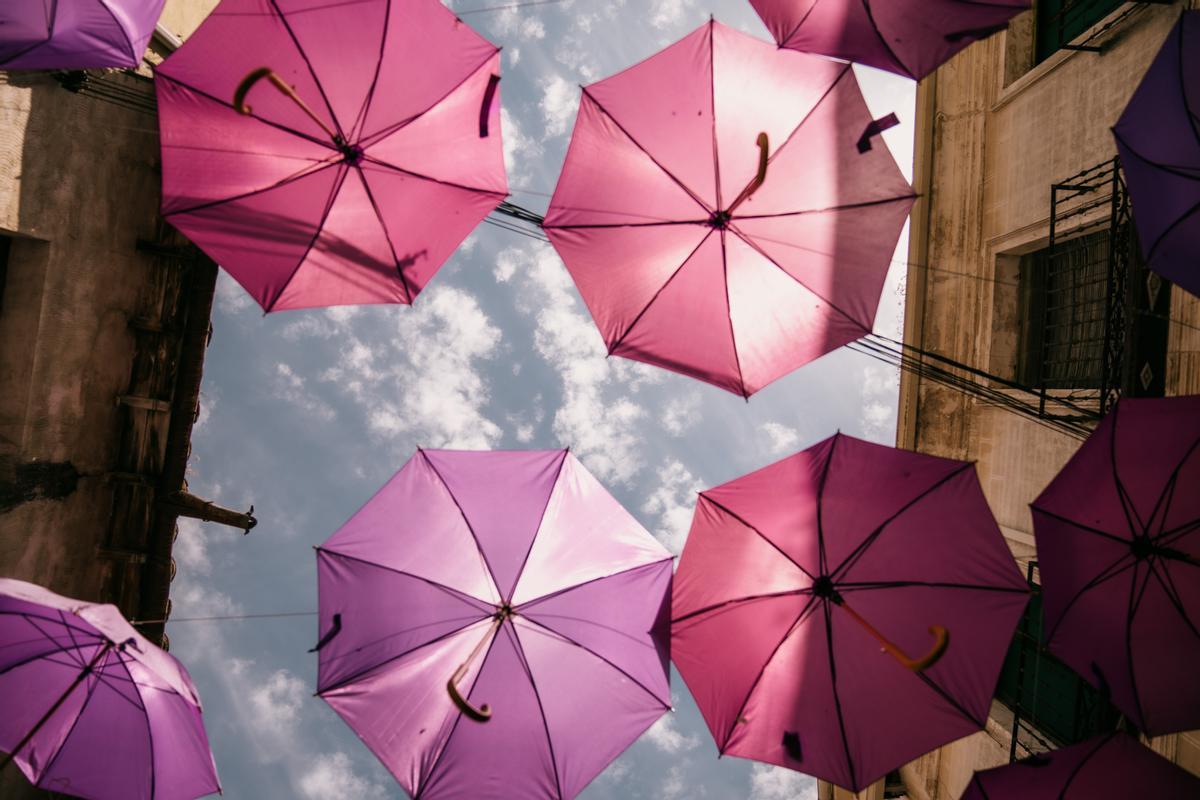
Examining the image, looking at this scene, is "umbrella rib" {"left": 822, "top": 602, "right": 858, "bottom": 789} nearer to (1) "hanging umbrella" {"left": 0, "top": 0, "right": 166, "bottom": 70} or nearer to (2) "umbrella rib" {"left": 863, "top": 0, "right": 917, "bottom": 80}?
(2) "umbrella rib" {"left": 863, "top": 0, "right": 917, "bottom": 80}

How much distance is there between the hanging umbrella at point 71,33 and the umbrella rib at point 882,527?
7.93 m

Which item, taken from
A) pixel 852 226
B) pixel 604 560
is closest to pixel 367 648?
pixel 604 560

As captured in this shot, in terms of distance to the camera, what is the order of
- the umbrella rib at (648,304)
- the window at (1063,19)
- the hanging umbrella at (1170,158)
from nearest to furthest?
the hanging umbrella at (1170,158)
the umbrella rib at (648,304)
the window at (1063,19)

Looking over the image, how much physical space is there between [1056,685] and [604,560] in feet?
19.3

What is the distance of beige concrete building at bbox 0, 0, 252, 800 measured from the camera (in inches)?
234

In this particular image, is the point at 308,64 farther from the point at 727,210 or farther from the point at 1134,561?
the point at 1134,561

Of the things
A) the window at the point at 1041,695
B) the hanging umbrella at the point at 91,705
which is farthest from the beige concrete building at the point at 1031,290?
the hanging umbrella at the point at 91,705

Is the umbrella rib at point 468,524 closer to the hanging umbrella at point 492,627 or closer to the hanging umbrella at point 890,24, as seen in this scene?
the hanging umbrella at point 492,627

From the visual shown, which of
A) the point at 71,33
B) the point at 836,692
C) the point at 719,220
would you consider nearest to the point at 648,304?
the point at 719,220

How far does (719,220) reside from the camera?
20.2 ft

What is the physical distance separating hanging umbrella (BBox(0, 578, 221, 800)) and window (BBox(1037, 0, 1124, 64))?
39.2ft

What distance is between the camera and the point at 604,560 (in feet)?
21.9

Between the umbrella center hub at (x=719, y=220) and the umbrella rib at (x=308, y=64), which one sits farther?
the umbrella center hub at (x=719, y=220)

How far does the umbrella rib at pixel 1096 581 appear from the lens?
18.9 feet
